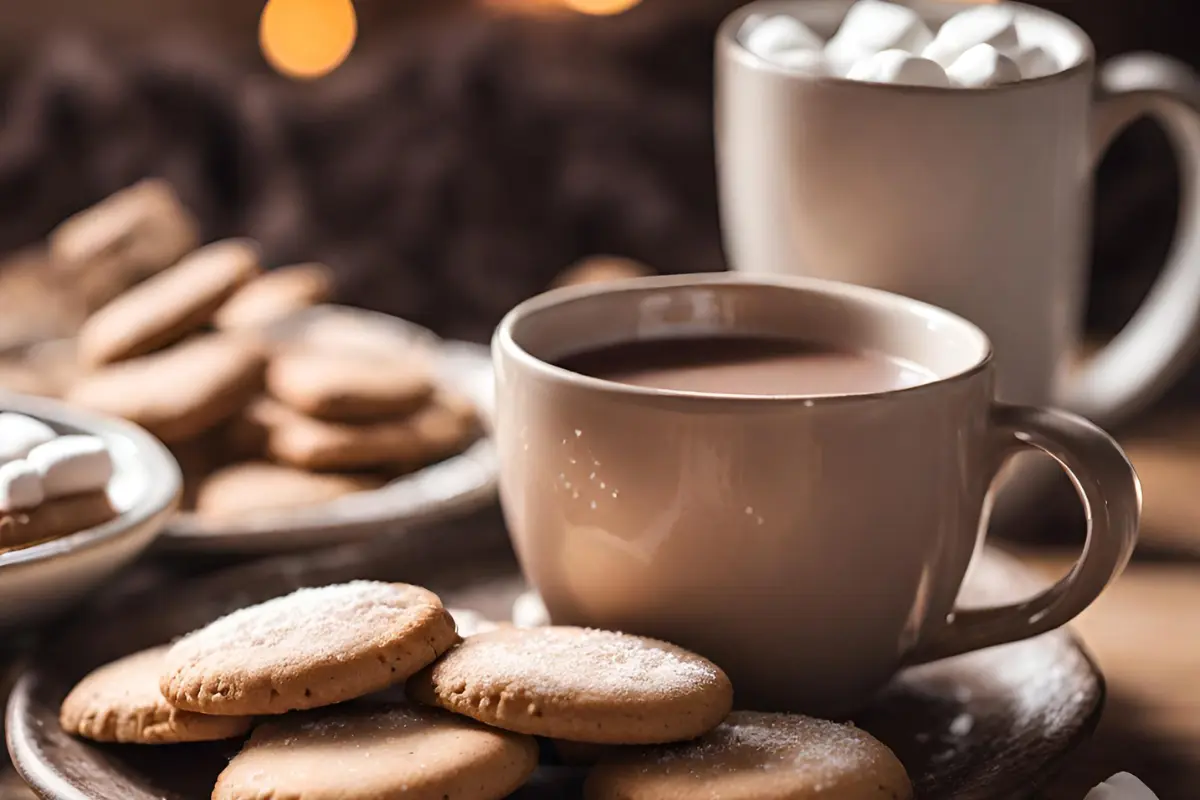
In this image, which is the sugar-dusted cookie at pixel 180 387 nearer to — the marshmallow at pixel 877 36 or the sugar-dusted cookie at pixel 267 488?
the sugar-dusted cookie at pixel 267 488

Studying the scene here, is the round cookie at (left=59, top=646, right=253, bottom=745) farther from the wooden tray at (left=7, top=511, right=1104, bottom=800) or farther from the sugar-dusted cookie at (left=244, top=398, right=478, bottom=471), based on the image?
the sugar-dusted cookie at (left=244, top=398, right=478, bottom=471)

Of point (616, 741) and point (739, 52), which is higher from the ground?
point (739, 52)

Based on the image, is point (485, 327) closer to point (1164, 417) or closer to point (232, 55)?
point (232, 55)

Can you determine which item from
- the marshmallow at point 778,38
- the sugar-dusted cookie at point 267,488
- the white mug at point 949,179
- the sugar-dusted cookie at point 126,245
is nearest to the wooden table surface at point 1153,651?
the white mug at point 949,179

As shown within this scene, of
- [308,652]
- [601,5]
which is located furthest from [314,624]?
[601,5]

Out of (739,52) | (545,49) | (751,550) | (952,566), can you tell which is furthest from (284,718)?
(545,49)

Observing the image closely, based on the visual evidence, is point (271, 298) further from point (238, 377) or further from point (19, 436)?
point (19, 436)

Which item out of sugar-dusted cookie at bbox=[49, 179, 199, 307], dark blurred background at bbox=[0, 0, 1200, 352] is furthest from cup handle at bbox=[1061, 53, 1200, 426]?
sugar-dusted cookie at bbox=[49, 179, 199, 307]
